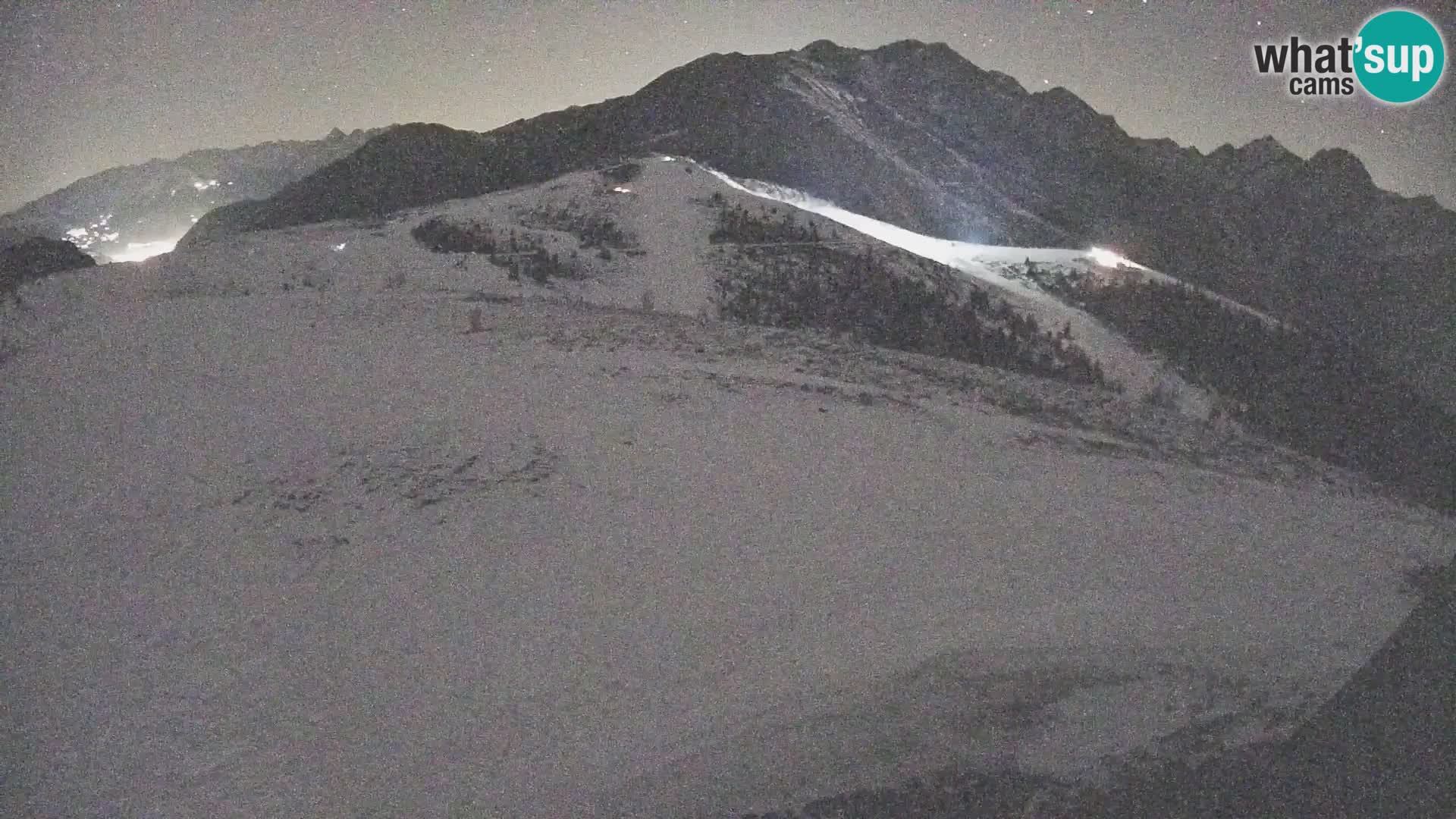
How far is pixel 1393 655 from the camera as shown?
4.83 m

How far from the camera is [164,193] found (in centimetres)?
16900

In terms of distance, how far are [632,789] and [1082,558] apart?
4369 mm

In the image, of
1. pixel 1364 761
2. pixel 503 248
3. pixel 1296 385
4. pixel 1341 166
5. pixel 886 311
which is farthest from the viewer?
pixel 1341 166

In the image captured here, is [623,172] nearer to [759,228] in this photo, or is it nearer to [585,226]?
[585,226]

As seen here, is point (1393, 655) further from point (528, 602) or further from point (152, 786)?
point (152, 786)

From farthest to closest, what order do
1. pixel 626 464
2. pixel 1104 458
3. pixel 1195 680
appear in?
pixel 1104 458
pixel 626 464
pixel 1195 680

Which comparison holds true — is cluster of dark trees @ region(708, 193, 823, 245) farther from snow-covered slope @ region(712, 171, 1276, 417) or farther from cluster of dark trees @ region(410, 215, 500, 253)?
cluster of dark trees @ region(410, 215, 500, 253)

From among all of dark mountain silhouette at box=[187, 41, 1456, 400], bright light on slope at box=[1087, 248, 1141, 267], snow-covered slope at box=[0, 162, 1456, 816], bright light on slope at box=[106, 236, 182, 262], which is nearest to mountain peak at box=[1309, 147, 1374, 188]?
dark mountain silhouette at box=[187, 41, 1456, 400]

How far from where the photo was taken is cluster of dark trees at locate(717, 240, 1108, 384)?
43.0ft

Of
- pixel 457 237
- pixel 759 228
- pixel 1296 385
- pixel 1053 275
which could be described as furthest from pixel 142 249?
pixel 1296 385

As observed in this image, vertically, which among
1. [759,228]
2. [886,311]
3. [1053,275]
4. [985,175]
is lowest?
[886,311]

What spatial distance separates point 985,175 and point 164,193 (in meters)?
192

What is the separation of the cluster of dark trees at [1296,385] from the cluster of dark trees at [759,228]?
705 cm

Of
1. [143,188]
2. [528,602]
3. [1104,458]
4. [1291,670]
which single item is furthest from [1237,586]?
[143,188]
